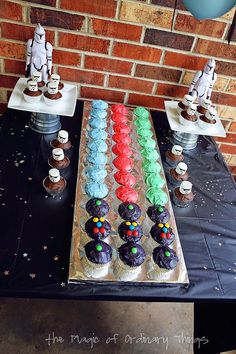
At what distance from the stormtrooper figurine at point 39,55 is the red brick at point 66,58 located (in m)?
0.10

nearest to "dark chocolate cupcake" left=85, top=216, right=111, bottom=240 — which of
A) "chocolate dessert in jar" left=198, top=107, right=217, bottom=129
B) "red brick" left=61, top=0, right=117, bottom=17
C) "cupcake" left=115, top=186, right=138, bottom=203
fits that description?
"cupcake" left=115, top=186, right=138, bottom=203

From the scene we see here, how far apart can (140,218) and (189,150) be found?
0.45 m

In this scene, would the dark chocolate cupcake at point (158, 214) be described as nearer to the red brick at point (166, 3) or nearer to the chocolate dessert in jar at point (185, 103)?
the chocolate dessert in jar at point (185, 103)

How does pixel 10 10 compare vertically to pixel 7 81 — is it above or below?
above

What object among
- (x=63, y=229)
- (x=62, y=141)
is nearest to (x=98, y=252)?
(x=63, y=229)

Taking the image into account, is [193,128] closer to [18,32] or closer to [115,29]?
[115,29]

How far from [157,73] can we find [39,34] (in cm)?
51

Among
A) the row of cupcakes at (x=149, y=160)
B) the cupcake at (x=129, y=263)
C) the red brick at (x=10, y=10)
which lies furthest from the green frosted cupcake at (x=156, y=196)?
the red brick at (x=10, y=10)

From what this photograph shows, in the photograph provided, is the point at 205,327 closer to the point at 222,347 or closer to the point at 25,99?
the point at 222,347

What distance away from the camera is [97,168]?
111cm

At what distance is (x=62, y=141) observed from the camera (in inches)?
45.5

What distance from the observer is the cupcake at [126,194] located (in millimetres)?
1030

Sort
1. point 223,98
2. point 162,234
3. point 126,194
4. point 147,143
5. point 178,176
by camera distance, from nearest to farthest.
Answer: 1. point 162,234
2. point 126,194
3. point 178,176
4. point 147,143
5. point 223,98

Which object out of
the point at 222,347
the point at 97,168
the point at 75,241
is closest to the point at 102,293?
the point at 75,241
